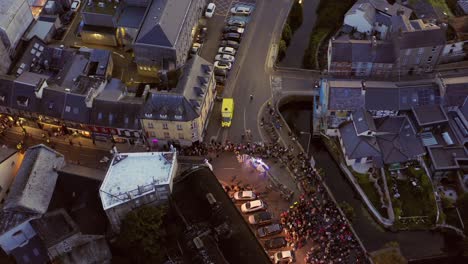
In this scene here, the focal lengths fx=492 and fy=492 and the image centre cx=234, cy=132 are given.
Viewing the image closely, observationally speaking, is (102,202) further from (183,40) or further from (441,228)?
(441,228)

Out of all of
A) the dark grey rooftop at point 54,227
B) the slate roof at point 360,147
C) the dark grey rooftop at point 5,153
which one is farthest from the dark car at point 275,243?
the dark grey rooftop at point 5,153

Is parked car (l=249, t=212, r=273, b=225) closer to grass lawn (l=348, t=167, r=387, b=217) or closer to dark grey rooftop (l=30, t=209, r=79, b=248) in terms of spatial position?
grass lawn (l=348, t=167, r=387, b=217)

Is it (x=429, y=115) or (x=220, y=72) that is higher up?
(x=220, y=72)

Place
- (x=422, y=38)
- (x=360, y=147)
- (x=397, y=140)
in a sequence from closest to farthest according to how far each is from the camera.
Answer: (x=360, y=147) < (x=397, y=140) < (x=422, y=38)

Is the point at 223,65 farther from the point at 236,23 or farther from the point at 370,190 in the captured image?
the point at 370,190

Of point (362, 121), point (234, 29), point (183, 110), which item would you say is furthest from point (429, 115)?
point (234, 29)

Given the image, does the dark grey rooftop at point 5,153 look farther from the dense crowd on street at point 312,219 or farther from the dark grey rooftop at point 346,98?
the dark grey rooftop at point 346,98

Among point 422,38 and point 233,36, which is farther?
point 233,36
